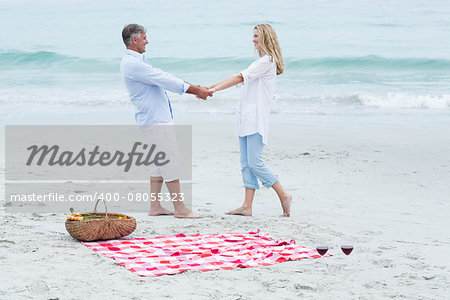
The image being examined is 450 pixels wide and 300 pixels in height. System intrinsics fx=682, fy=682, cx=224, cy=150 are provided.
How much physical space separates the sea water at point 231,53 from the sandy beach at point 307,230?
566 centimetres

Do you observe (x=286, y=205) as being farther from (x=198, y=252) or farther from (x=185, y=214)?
(x=198, y=252)

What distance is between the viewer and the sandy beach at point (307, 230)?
411 centimetres

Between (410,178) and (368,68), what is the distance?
1695 centimetres

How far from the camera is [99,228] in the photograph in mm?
5160

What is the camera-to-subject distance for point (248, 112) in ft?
20.8

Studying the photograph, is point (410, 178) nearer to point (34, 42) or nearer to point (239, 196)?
point (239, 196)

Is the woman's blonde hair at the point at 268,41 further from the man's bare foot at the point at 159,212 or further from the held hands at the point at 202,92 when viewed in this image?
the man's bare foot at the point at 159,212

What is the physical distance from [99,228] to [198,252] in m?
0.81

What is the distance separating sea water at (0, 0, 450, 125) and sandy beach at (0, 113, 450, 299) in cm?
566

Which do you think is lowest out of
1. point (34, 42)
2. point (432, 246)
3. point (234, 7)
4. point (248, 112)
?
point (432, 246)

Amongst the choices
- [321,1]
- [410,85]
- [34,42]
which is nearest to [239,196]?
[410,85]
